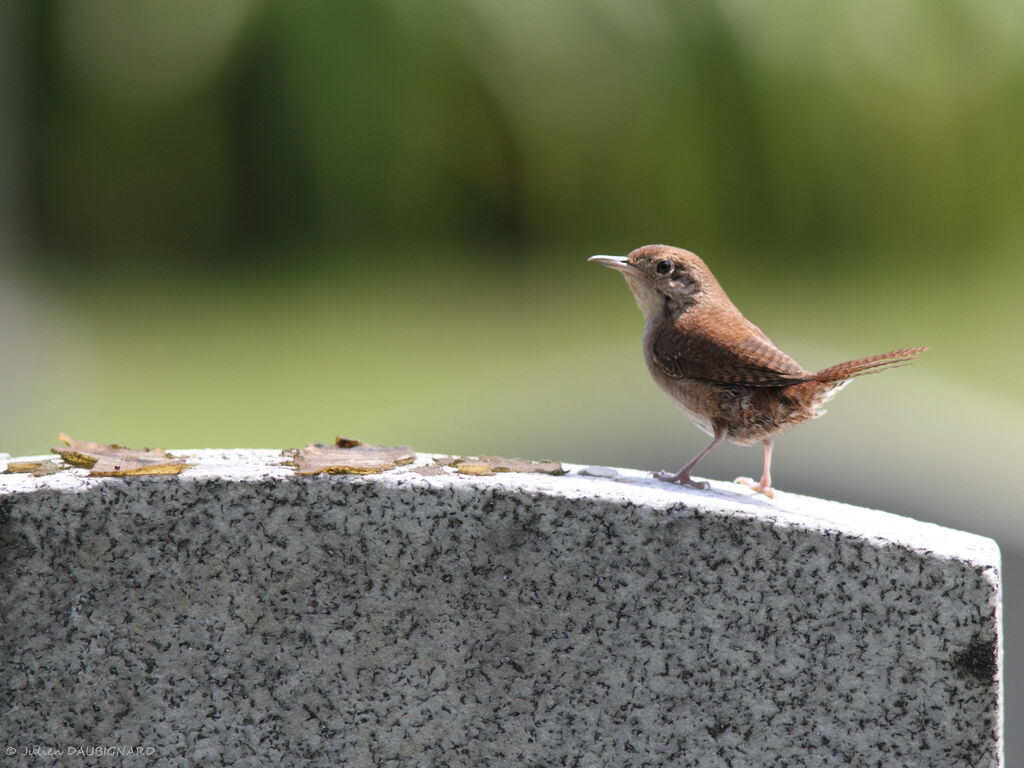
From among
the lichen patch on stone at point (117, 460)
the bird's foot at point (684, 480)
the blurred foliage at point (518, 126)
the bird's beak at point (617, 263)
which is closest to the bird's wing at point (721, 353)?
the bird's beak at point (617, 263)

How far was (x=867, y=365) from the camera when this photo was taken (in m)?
2.34

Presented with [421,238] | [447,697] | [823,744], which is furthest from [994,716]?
[421,238]

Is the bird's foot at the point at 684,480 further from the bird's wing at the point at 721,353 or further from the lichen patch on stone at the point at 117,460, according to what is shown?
the lichen patch on stone at the point at 117,460

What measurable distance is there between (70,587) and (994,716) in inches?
66.7

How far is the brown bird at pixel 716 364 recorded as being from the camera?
2469 millimetres

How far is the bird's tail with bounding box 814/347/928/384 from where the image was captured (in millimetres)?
2301

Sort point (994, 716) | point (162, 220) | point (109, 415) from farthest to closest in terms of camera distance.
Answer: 1. point (162, 220)
2. point (109, 415)
3. point (994, 716)

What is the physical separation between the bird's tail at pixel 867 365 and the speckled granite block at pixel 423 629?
0.49 m

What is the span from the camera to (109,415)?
5.99 m

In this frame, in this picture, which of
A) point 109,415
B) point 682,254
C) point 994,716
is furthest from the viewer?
point 109,415

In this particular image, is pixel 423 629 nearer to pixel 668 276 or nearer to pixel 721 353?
pixel 721 353

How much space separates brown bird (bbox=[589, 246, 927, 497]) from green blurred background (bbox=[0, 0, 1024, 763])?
2581 millimetres

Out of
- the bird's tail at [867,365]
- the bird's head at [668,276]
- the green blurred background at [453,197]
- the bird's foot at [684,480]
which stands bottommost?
the bird's foot at [684,480]

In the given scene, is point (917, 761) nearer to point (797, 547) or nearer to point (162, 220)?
point (797, 547)
